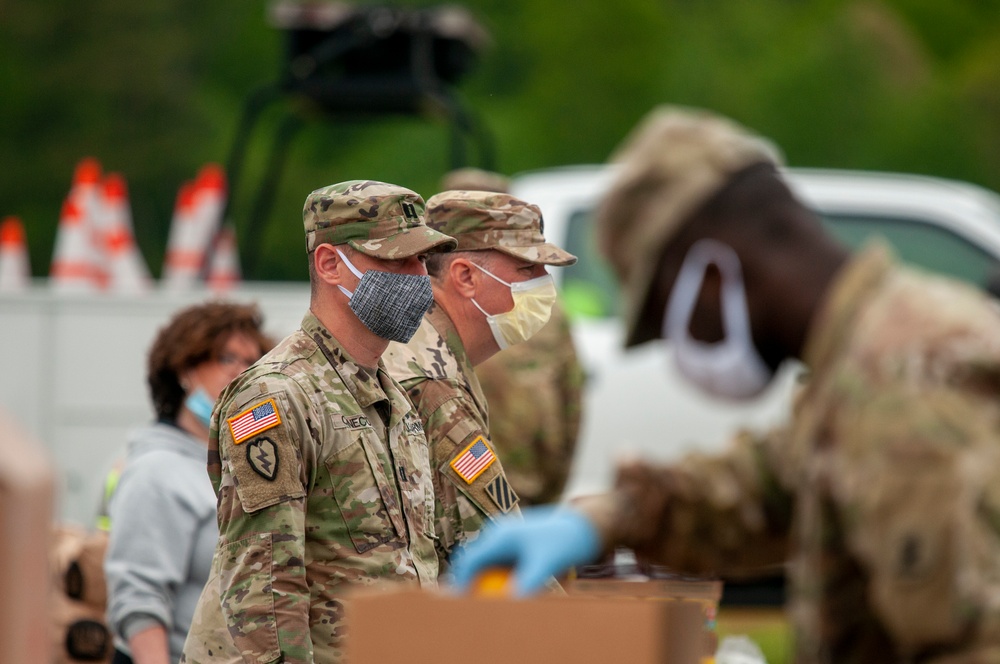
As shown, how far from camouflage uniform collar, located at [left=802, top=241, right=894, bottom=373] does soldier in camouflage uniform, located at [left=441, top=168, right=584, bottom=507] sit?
3026mm

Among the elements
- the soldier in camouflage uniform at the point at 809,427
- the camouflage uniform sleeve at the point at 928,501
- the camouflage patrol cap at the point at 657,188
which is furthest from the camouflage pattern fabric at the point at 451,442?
the camouflage uniform sleeve at the point at 928,501

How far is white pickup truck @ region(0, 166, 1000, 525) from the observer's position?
24.4 ft

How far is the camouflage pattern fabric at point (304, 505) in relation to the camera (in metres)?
3.19

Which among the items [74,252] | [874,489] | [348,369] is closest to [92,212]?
[74,252]

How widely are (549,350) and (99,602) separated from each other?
176 centimetres

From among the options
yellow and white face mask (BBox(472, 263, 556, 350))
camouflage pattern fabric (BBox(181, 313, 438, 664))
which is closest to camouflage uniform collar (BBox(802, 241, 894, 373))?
camouflage pattern fabric (BBox(181, 313, 438, 664))

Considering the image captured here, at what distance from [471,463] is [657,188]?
1.51 meters

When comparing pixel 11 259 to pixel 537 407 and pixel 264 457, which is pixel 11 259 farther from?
pixel 264 457

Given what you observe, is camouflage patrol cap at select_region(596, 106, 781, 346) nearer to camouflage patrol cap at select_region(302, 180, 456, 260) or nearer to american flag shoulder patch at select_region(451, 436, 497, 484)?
camouflage patrol cap at select_region(302, 180, 456, 260)

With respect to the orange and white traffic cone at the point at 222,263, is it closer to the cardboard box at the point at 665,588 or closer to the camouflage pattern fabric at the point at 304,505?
the cardboard box at the point at 665,588

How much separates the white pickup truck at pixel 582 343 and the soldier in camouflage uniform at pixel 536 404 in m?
1.64

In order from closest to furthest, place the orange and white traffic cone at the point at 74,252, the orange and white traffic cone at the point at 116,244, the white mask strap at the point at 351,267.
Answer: the white mask strap at the point at 351,267
the orange and white traffic cone at the point at 74,252
the orange and white traffic cone at the point at 116,244

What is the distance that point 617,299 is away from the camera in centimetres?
747

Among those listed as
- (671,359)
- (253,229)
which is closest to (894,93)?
(253,229)
